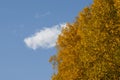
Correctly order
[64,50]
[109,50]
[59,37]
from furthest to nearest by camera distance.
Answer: [59,37], [64,50], [109,50]

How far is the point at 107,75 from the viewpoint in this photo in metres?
53.6

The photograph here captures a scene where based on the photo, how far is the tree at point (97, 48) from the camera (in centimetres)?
5319

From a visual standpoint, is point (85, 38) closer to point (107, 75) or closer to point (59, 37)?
point (107, 75)

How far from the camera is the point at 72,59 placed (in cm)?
5869

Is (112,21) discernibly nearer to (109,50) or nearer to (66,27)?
(109,50)

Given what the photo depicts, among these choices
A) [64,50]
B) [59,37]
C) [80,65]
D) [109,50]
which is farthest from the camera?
[59,37]

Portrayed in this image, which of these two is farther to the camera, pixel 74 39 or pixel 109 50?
pixel 74 39

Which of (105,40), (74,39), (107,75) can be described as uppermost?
(74,39)

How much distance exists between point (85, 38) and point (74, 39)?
708 cm

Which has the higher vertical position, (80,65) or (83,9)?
(83,9)

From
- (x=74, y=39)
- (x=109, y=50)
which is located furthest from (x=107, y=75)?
(x=74, y=39)

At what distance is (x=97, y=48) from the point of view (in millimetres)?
54094

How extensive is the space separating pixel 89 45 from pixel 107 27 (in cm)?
287

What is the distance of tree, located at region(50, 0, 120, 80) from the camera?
53188mm
